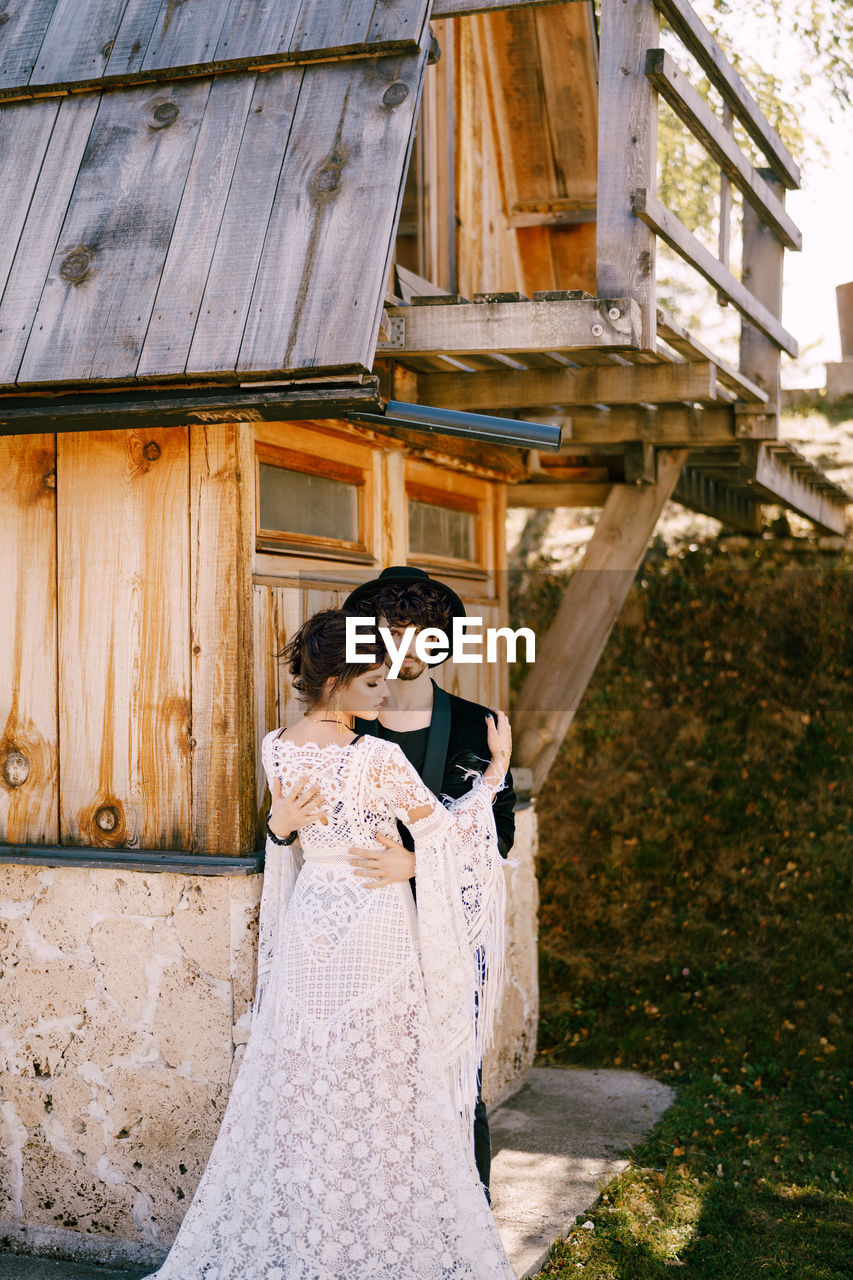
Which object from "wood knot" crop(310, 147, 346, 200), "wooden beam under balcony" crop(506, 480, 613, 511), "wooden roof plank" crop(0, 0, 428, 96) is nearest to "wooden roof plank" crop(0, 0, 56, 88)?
"wooden roof plank" crop(0, 0, 428, 96)

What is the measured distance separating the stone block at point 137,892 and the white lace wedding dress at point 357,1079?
1.85 feet

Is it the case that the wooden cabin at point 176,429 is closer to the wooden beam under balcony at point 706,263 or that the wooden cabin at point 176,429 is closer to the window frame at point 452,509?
the wooden beam under balcony at point 706,263

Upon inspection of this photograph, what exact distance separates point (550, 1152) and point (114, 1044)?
2.00 metres

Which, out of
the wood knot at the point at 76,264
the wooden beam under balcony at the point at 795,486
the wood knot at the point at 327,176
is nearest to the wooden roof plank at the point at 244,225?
the wood knot at the point at 327,176

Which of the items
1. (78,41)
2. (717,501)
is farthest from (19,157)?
(717,501)

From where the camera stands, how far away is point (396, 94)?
375 centimetres

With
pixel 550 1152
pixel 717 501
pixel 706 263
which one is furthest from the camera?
pixel 717 501

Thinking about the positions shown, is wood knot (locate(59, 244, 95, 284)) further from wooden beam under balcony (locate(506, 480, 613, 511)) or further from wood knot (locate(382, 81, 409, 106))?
wooden beam under balcony (locate(506, 480, 613, 511))

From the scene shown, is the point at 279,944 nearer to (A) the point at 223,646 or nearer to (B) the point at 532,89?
(A) the point at 223,646

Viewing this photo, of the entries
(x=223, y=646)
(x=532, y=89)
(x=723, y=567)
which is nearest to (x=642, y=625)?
(x=723, y=567)

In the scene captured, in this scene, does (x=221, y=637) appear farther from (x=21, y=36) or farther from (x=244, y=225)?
(x=21, y=36)

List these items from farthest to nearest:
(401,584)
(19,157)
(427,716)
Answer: (19,157)
(427,716)
(401,584)

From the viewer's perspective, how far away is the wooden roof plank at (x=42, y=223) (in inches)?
145

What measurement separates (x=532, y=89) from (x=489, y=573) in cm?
276
